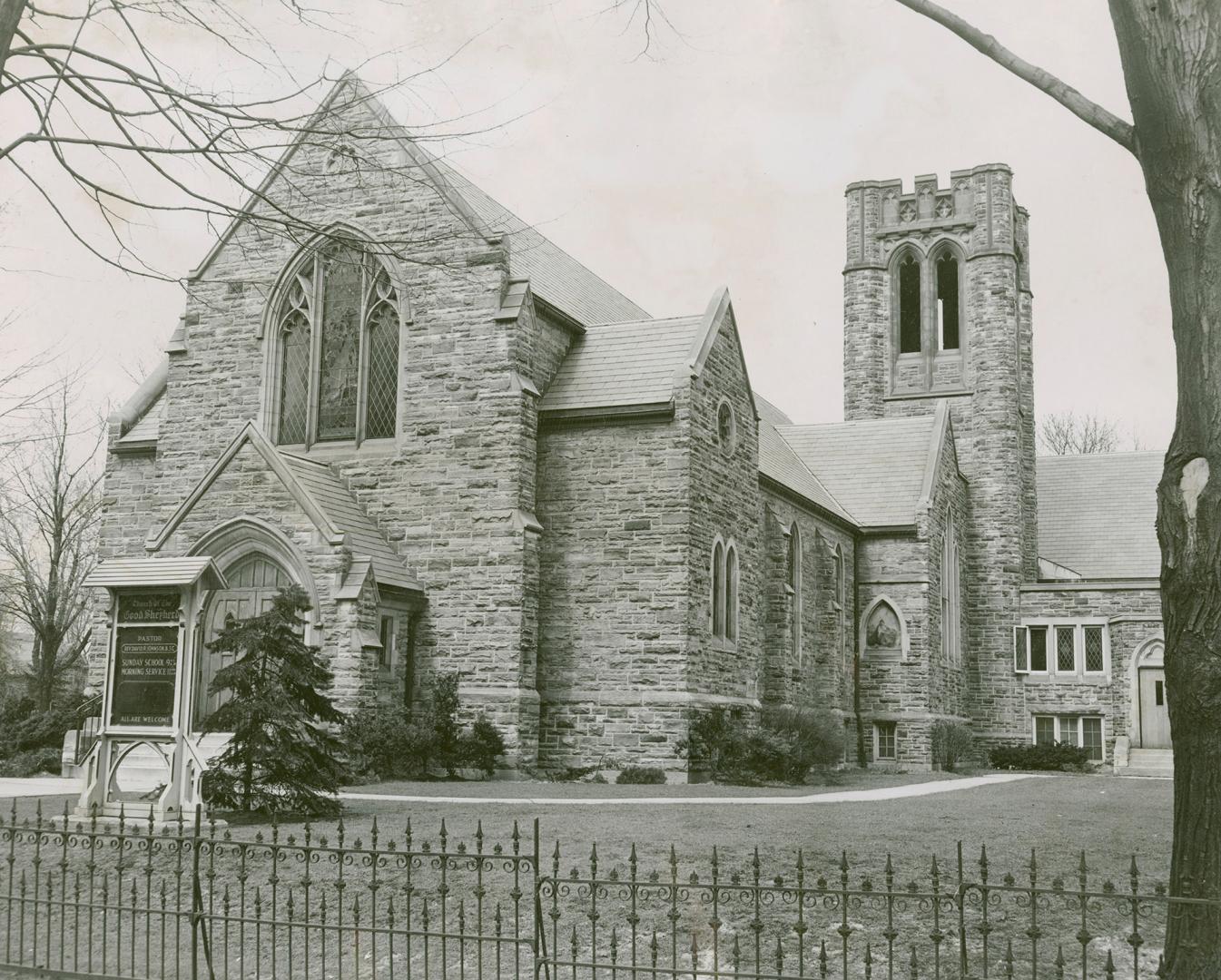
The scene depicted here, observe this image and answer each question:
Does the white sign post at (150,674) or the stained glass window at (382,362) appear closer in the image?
the white sign post at (150,674)

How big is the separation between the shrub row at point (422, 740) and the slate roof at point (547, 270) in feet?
26.2

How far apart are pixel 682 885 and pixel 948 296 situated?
39.8m

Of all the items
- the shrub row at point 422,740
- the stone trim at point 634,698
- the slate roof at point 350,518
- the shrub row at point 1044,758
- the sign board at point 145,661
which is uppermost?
the slate roof at point 350,518

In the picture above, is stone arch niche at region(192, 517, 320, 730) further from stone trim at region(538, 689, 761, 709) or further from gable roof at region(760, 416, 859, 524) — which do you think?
gable roof at region(760, 416, 859, 524)

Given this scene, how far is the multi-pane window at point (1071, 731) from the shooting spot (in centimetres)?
3925

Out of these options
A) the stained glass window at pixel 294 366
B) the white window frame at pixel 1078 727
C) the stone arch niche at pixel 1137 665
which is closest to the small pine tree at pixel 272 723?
the stained glass window at pixel 294 366

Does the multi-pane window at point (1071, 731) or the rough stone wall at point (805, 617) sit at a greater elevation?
the rough stone wall at point (805, 617)

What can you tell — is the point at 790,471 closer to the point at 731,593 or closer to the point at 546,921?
the point at 731,593

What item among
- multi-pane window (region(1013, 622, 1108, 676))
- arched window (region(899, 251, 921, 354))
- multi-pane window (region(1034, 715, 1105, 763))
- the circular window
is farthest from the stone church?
arched window (region(899, 251, 921, 354))

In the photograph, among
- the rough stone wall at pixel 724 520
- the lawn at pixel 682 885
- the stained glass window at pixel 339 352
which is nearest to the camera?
the lawn at pixel 682 885

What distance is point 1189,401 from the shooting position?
804 cm

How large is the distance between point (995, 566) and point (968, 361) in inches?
265

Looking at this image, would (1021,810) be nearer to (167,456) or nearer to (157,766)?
(157,766)

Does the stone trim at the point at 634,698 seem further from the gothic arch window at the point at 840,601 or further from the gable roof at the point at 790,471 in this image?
the gothic arch window at the point at 840,601
